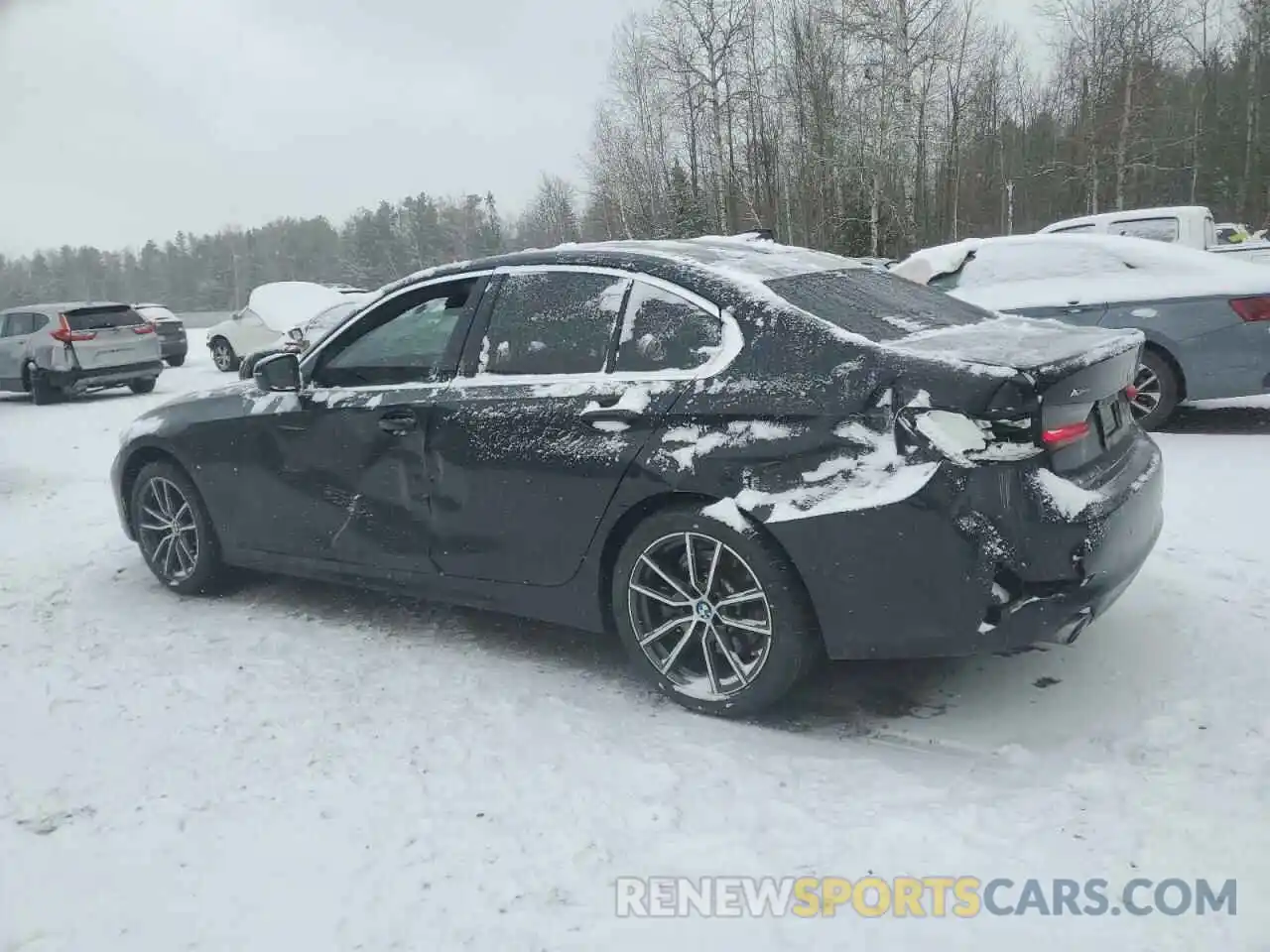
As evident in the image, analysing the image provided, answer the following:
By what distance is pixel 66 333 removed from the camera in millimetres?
14539

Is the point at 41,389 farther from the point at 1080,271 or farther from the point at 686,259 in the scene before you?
the point at 686,259

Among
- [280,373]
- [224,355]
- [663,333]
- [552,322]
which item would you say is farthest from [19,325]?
[663,333]

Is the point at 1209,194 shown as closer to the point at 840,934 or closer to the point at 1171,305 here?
the point at 1171,305

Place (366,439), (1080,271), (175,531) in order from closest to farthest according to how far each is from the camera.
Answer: (366,439) → (175,531) → (1080,271)

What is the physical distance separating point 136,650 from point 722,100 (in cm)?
3719

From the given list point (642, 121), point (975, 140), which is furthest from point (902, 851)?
point (975, 140)

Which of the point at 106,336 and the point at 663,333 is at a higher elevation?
the point at 663,333

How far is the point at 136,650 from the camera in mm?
4383

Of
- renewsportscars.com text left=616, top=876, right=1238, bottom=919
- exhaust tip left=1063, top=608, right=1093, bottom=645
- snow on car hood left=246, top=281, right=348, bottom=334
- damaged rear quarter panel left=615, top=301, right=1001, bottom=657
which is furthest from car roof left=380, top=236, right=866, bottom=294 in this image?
snow on car hood left=246, top=281, right=348, bottom=334

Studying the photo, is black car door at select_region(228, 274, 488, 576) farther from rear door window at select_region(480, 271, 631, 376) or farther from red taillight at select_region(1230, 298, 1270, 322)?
red taillight at select_region(1230, 298, 1270, 322)

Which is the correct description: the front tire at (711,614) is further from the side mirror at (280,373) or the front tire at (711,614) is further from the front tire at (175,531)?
A: the front tire at (175,531)

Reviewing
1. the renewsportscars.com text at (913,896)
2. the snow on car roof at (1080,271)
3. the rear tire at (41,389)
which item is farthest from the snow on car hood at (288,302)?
the renewsportscars.com text at (913,896)

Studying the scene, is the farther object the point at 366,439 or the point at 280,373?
the point at 280,373

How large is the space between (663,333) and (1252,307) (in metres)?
5.62
